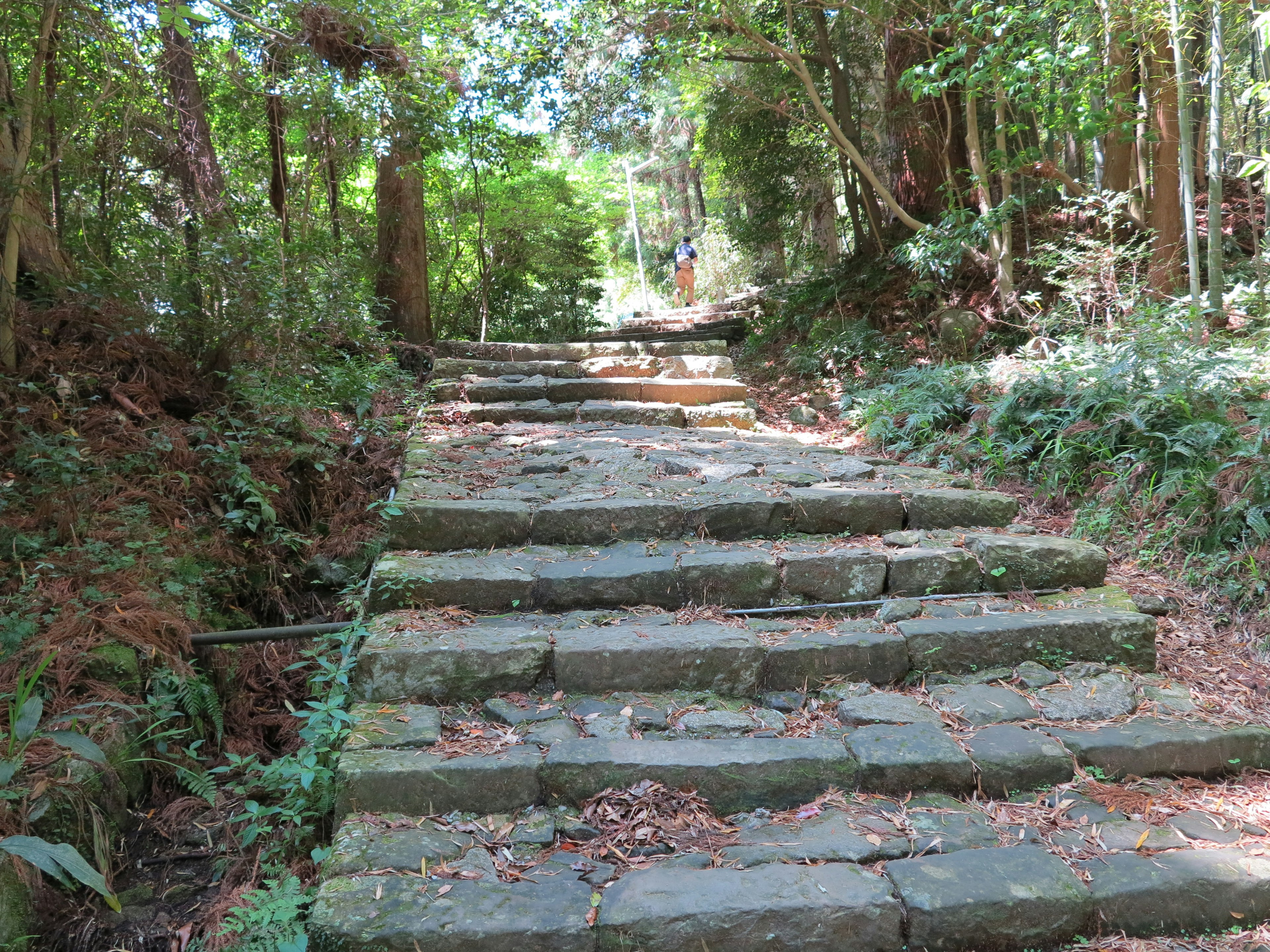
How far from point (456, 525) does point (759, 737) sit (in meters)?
1.54

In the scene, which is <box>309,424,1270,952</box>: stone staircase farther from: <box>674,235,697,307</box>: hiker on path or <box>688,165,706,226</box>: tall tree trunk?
<box>688,165,706,226</box>: tall tree trunk

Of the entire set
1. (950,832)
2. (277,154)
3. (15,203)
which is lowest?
(950,832)

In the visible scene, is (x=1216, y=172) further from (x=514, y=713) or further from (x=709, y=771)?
(x=514, y=713)

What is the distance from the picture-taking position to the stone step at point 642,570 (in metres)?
2.80

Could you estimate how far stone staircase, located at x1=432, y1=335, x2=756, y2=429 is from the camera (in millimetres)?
5629

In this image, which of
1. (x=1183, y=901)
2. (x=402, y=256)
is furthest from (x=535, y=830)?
(x=402, y=256)

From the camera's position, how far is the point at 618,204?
22.4 meters

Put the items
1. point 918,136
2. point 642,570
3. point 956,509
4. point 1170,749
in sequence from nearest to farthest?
point 1170,749 → point 642,570 → point 956,509 → point 918,136

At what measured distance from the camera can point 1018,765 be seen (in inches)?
87.3

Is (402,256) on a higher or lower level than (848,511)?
higher

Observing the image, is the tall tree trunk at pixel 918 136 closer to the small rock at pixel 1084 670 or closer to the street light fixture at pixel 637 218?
the small rock at pixel 1084 670

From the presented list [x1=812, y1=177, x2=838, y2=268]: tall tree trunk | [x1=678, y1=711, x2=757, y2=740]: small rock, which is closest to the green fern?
[x1=678, y1=711, x2=757, y2=740]: small rock

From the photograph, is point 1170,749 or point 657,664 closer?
point 1170,749

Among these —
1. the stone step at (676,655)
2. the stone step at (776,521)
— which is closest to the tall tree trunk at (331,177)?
the stone step at (776,521)
